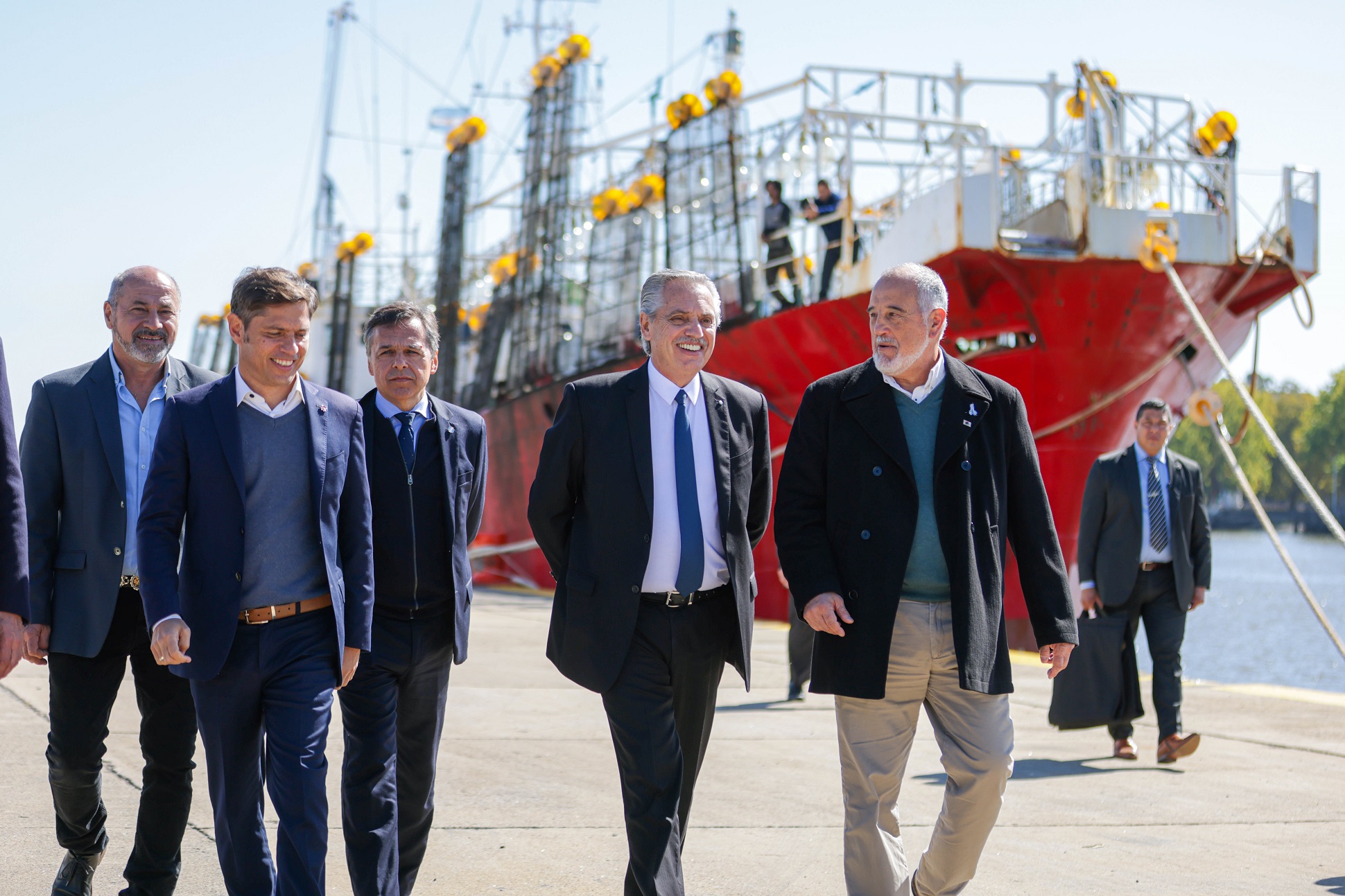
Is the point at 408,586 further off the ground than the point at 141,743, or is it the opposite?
the point at 408,586

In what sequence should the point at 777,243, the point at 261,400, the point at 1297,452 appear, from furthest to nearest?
1. the point at 1297,452
2. the point at 777,243
3. the point at 261,400

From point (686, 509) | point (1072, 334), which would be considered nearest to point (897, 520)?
point (686, 509)

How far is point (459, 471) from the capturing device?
14.2 feet

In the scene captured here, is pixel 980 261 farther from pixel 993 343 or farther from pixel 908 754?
pixel 908 754

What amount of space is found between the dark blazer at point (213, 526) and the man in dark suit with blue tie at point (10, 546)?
44 cm

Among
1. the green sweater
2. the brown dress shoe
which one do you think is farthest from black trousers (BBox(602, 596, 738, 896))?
the brown dress shoe

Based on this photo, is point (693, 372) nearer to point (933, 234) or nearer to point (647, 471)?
point (647, 471)

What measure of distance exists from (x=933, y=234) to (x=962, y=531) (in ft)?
38.4

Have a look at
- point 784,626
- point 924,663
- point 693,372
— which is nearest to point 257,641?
point 693,372

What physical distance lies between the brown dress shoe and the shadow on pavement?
88 millimetres

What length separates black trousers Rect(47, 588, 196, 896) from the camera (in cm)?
400

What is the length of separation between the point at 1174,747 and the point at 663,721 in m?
4.25

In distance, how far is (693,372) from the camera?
13.2ft

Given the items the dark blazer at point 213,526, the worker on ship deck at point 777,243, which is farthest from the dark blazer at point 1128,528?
the worker on ship deck at point 777,243
